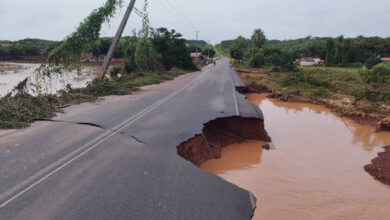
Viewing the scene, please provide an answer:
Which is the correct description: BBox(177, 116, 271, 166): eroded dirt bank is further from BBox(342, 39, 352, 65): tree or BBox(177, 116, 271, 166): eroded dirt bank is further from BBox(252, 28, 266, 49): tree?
BBox(252, 28, 266, 49): tree

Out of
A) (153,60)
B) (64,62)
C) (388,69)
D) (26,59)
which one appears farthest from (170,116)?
(26,59)

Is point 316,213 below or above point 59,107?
below

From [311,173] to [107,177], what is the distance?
563 centimetres

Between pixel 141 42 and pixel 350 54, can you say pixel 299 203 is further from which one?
pixel 350 54

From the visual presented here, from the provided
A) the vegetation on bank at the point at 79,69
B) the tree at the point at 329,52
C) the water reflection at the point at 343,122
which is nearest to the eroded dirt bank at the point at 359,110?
the water reflection at the point at 343,122

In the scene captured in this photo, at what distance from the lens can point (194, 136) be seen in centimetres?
855

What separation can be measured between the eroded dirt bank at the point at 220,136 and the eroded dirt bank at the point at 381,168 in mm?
3384

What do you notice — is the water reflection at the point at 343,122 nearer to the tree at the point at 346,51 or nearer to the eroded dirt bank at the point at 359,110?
the eroded dirt bank at the point at 359,110

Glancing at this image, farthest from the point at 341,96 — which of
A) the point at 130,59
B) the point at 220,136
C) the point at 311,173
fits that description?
the point at 130,59

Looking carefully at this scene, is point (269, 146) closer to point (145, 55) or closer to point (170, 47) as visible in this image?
point (145, 55)

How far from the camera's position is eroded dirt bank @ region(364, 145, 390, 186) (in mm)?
7911

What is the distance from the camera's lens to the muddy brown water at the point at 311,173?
245 inches

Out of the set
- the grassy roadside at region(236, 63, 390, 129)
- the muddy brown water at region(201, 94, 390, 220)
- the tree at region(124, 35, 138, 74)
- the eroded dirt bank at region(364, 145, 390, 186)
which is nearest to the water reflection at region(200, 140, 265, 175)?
the muddy brown water at region(201, 94, 390, 220)

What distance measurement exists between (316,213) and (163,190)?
3.25 metres
